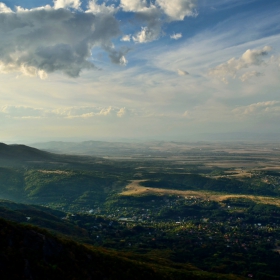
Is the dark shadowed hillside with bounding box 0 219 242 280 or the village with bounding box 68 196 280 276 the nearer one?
the dark shadowed hillside with bounding box 0 219 242 280

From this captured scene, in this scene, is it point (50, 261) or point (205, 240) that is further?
point (205, 240)

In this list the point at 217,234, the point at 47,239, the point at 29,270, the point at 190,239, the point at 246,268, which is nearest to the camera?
the point at 29,270

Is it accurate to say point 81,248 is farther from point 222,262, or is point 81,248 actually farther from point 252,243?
point 252,243

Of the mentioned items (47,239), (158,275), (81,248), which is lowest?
(158,275)

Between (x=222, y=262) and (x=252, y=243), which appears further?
(x=252, y=243)

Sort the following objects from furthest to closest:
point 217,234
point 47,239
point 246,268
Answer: point 217,234 < point 246,268 < point 47,239

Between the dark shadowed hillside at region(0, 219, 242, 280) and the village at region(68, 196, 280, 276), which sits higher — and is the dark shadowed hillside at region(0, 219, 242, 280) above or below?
above

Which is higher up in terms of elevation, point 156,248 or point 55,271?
point 55,271

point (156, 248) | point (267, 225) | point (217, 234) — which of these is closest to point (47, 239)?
point (156, 248)

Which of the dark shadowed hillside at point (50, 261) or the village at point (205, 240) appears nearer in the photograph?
the dark shadowed hillside at point (50, 261)

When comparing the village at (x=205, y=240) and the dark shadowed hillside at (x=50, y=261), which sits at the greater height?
the dark shadowed hillside at (x=50, y=261)

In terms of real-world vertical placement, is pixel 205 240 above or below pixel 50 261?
below
